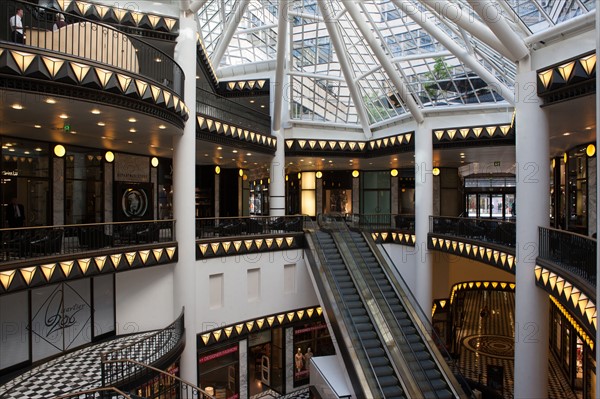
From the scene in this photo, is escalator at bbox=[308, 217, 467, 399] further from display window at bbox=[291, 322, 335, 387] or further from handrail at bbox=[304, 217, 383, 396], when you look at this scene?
display window at bbox=[291, 322, 335, 387]

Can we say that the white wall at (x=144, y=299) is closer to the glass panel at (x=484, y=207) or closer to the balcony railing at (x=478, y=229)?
the balcony railing at (x=478, y=229)

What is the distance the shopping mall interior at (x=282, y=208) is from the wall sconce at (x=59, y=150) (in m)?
0.09

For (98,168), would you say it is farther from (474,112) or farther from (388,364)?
(474,112)

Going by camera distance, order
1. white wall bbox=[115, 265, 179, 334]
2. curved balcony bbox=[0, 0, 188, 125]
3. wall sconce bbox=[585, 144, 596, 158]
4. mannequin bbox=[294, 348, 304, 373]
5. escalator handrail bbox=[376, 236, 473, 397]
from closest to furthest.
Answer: curved balcony bbox=[0, 0, 188, 125], escalator handrail bbox=[376, 236, 473, 397], white wall bbox=[115, 265, 179, 334], wall sconce bbox=[585, 144, 596, 158], mannequin bbox=[294, 348, 304, 373]

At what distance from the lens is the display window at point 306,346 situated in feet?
70.1

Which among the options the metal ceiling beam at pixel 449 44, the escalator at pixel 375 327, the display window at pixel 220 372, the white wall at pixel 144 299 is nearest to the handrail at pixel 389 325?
the escalator at pixel 375 327

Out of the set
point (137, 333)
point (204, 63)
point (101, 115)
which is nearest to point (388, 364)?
point (137, 333)

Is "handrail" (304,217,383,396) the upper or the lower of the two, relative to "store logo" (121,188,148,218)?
lower

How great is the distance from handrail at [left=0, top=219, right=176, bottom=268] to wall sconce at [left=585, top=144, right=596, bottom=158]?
16.2 meters

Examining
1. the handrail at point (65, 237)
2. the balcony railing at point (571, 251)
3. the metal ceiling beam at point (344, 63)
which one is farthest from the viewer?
the metal ceiling beam at point (344, 63)

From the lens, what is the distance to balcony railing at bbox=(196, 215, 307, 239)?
714 inches

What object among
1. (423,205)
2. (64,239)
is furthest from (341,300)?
(64,239)

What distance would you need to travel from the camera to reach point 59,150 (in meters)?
16.1

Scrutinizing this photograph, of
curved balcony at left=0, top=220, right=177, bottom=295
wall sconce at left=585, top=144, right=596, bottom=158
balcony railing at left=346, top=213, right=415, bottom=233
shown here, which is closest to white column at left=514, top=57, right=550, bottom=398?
wall sconce at left=585, top=144, right=596, bottom=158
